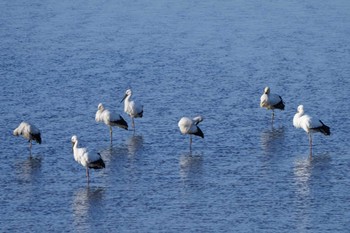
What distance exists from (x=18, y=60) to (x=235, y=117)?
13.2m

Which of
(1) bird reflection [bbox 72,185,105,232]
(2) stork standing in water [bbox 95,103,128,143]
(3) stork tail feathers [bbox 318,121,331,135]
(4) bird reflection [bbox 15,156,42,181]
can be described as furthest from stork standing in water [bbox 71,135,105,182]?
(3) stork tail feathers [bbox 318,121,331,135]

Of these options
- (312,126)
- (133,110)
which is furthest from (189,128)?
(312,126)

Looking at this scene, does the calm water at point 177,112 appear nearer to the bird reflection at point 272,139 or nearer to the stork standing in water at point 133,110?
the bird reflection at point 272,139

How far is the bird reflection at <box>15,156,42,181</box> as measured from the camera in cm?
2860

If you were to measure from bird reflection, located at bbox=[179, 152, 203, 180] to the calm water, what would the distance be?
0.18 ft

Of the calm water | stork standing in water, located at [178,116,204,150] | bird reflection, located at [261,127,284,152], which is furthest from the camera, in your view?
bird reflection, located at [261,127,284,152]

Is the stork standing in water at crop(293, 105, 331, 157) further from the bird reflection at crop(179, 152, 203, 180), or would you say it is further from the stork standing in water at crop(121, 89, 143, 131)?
the stork standing in water at crop(121, 89, 143, 131)

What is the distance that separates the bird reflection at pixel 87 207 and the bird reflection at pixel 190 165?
263 centimetres

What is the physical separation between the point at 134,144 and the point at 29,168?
12.5 feet

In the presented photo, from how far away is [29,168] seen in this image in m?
29.3

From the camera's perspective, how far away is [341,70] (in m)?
40.9

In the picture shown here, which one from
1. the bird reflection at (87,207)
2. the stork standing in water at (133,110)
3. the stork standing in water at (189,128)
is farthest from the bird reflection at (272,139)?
the bird reflection at (87,207)

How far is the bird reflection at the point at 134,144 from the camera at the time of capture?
31.0 m

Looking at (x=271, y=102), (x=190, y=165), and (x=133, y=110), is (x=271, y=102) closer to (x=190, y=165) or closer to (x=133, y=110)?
(x=133, y=110)
